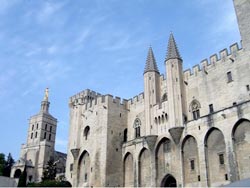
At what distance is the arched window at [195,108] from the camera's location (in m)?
29.5

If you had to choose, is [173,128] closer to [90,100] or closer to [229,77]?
[229,77]

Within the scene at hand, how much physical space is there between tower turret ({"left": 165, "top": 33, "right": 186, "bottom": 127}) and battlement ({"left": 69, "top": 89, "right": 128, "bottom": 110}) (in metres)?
8.54

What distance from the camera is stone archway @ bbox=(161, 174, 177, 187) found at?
2891 centimetres

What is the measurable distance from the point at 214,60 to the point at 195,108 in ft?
16.5

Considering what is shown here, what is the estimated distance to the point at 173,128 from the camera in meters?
28.2

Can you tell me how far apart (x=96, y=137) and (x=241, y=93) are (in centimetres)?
1707

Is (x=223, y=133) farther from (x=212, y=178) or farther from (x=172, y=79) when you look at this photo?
(x=172, y=79)

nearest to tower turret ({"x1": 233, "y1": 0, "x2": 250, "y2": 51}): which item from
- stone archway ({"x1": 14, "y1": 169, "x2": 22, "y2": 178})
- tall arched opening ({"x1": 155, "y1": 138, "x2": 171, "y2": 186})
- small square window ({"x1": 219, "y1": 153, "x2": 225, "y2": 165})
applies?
small square window ({"x1": 219, "y1": 153, "x2": 225, "y2": 165})

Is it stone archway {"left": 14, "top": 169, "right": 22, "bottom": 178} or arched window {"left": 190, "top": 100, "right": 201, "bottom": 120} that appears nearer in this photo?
arched window {"left": 190, "top": 100, "right": 201, "bottom": 120}

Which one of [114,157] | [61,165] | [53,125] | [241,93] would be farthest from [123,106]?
[53,125]

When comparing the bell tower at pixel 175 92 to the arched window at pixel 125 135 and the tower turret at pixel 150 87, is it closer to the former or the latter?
the tower turret at pixel 150 87

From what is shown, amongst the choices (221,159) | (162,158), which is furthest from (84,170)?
(221,159)

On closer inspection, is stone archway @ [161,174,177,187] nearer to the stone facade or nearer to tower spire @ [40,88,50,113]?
the stone facade

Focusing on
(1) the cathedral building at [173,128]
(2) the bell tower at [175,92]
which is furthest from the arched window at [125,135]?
(2) the bell tower at [175,92]
